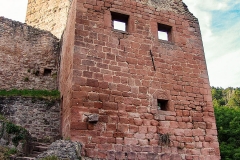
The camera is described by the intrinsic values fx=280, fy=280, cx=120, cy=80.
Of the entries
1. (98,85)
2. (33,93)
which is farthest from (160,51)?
(33,93)

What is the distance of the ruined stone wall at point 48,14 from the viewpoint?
14469 mm

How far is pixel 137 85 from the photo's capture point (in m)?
7.75

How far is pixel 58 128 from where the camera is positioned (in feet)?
31.9

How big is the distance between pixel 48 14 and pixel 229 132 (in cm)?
1459

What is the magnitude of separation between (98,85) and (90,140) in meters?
1.44

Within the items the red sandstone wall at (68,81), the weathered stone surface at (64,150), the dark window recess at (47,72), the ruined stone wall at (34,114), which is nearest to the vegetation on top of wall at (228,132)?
the dark window recess at (47,72)

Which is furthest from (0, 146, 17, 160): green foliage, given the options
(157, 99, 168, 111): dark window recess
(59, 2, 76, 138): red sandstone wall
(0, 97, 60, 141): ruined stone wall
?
(157, 99, 168, 111): dark window recess

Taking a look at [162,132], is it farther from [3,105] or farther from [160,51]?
[3,105]

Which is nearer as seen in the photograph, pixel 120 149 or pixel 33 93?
pixel 120 149

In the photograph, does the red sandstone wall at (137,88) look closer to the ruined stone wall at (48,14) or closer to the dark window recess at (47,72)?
the dark window recess at (47,72)

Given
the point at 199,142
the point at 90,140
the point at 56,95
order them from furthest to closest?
the point at 56,95
the point at 199,142
the point at 90,140

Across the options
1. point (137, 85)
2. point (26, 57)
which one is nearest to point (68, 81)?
point (137, 85)

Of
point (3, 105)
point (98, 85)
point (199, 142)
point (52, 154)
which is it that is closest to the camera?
point (52, 154)

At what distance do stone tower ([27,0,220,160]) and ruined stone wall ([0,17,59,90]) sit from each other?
4.67 metres
